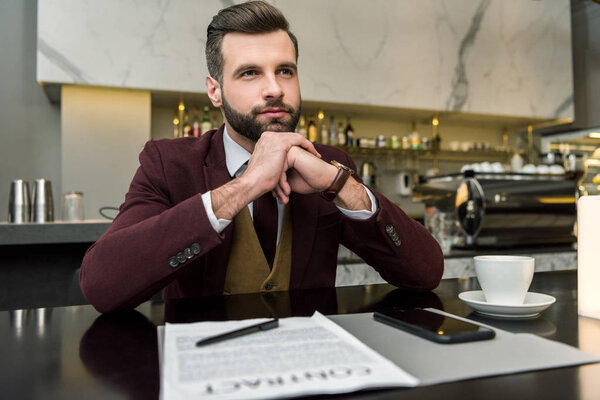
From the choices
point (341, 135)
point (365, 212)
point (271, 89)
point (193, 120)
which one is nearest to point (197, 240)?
point (365, 212)

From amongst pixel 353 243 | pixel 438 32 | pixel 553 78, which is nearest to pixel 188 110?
pixel 438 32

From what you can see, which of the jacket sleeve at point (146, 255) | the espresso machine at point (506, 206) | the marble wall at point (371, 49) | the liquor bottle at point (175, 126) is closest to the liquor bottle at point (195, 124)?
the liquor bottle at point (175, 126)

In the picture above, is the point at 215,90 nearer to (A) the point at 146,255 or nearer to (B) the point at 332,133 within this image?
(A) the point at 146,255

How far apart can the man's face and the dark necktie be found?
181mm

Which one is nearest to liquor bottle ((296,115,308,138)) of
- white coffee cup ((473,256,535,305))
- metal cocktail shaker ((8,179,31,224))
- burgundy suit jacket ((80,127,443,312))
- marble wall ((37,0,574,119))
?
marble wall ((37,0,574,119))

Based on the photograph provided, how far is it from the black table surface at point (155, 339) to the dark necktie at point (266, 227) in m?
0.23

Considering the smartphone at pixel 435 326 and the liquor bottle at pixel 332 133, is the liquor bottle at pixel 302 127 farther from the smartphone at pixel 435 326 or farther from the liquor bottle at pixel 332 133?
the smartphone at pixel 435 326

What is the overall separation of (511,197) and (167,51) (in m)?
2.19

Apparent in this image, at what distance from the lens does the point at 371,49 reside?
3.49 m

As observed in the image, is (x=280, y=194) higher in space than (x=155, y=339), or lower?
higher

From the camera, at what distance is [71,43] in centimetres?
285

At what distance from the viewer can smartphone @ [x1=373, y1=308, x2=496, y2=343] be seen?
0.54 meters

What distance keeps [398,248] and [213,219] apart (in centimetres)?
41

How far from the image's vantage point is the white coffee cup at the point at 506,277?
27.5 inches
